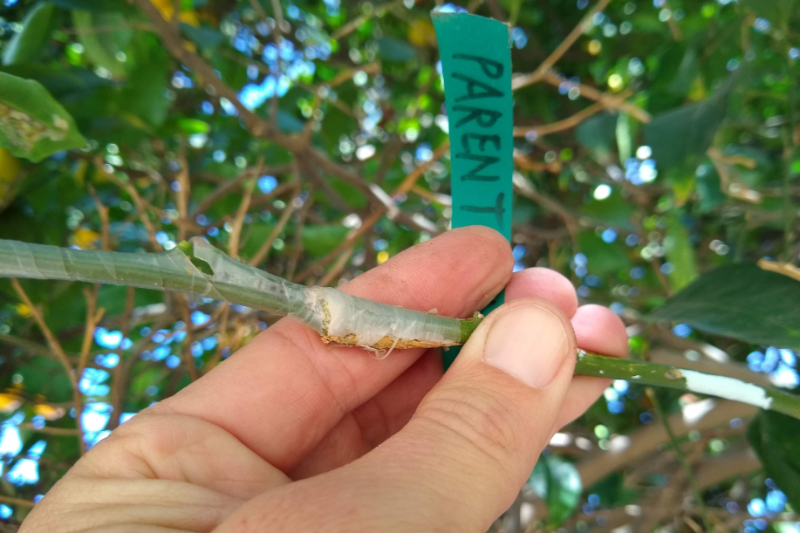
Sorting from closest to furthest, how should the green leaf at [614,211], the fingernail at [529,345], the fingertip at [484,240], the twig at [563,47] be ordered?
the fingernail at [529,345], the fingertip at [484,240], the twig at [563,47], the green leaf at [614,211]

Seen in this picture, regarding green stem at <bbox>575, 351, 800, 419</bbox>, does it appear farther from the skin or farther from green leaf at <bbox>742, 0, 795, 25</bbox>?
green leaf at <bbox>742, 0, 795, 25</bbox>

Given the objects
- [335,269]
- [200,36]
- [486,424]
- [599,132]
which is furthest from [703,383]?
[200,36]

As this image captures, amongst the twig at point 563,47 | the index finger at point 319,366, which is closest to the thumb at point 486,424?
the index finger at point 319,366

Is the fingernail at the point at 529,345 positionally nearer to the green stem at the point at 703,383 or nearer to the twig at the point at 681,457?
the green stem at the point at 703,383

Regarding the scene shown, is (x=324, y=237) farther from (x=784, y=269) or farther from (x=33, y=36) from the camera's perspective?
(x=784, y=269)

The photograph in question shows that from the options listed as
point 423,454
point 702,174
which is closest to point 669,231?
point 702,174

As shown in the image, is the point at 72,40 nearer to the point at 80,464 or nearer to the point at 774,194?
the point at 80,464

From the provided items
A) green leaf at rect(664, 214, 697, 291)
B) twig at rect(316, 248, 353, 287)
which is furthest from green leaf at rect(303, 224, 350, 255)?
green leaf at rect(664, 214, 697, 291)
